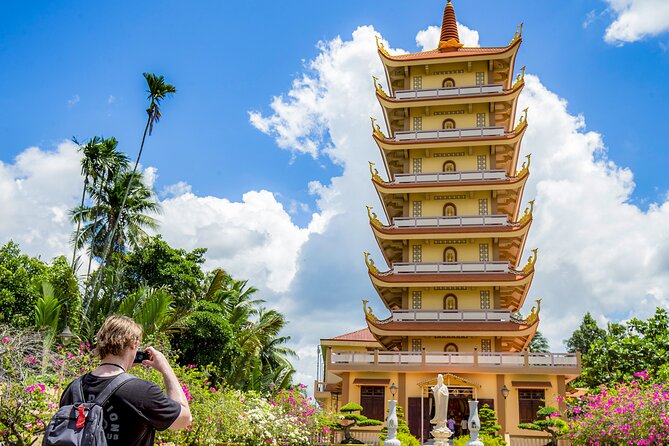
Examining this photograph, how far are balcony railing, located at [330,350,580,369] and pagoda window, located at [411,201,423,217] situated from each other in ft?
26.6

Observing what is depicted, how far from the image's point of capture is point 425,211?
34281mm

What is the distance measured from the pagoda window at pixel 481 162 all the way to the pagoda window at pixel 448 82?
14.4ft

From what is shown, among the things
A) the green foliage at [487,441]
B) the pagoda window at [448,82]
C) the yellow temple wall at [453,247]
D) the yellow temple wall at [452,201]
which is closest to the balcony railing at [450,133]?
the yellow temple wall at [452,201]

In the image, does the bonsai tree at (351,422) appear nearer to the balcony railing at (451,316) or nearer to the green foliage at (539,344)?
→ the balcony railing at (451,316)

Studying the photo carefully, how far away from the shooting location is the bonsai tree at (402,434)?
76.9 ft

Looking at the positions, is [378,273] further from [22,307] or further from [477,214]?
[22,307]

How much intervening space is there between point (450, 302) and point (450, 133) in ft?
28.5

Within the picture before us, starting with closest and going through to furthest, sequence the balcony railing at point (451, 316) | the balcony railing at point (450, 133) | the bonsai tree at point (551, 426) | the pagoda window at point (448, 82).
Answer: the bonsai tree at point (551, 426), the balcony railing at point (451, 316), the balcony railing at point (450, 133), the pagoda window at point (448, 82)

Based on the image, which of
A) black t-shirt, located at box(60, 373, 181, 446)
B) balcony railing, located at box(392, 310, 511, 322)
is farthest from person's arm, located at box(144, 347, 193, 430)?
balcony railing, located at box(392, 310, 511, 322)

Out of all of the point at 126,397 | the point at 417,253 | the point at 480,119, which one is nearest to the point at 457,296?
the point at 417,253

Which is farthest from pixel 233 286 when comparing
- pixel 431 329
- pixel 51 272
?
pixel 431 329

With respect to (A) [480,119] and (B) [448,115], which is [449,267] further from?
(B) [448,115]

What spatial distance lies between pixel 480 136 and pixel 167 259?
18562 mm

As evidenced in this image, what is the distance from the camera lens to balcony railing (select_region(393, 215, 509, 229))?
3244cm
